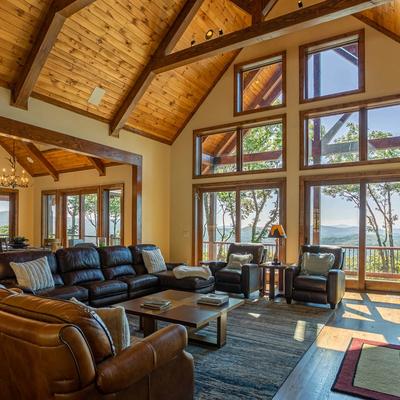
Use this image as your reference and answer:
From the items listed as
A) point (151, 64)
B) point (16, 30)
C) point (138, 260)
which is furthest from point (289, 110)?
point (16, 30)

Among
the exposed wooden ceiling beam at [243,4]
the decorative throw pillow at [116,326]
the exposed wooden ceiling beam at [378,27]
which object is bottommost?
A: the decorative throw pillow at [116,326]

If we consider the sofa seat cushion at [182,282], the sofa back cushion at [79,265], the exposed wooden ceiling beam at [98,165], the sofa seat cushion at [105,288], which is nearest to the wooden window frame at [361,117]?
the sofa seat cushion at [182,282]

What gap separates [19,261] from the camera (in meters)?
4.23

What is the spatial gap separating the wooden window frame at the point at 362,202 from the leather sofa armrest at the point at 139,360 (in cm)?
512

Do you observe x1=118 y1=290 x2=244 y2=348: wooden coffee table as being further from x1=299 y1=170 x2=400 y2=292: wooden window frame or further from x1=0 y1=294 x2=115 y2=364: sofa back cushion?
x1=299 y1=170 x2=400 y2=292: wooden window frame

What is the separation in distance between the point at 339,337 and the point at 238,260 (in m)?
2.49

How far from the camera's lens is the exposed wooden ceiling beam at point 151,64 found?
5.76 m

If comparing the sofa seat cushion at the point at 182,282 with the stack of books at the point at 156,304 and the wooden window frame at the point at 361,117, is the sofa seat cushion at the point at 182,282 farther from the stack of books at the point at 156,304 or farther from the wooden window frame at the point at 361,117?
the wooden window frame at the point at 361,117

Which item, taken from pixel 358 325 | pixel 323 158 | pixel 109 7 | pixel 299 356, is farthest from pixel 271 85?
pixel 299 356

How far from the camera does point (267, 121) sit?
7.27 meters

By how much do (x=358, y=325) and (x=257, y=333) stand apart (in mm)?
1398

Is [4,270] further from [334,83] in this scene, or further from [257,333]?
[334,83]

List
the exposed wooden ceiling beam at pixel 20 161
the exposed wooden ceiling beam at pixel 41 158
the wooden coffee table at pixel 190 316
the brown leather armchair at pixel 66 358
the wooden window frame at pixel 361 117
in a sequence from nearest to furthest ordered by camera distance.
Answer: the brown leather armchair at pixel 66 358 → the wooden coffee table at pixel 190 316 → the wooden window frame at pixel 361 117 → the exposed wooden ceiling beam at pixel 41 158 → the exposed wooden ceiling beam at pixel 20 161

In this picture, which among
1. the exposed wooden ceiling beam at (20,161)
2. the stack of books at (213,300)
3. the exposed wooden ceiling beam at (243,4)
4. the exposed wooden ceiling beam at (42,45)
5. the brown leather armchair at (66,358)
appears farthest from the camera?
the exposed wooden ceiling beam at (20,161)
